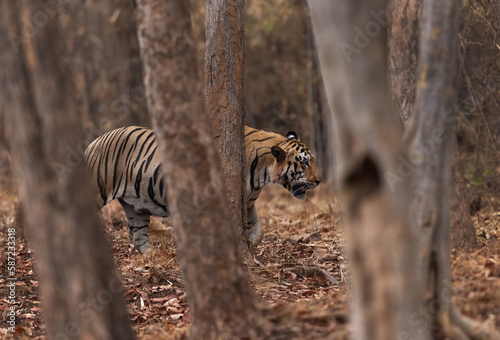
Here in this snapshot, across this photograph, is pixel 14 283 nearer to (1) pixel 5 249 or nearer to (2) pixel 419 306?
(1) pixel 5 249

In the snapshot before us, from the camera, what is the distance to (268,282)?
725 centimetres

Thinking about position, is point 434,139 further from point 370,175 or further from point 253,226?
point 253,226

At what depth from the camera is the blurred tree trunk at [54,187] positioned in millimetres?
3951

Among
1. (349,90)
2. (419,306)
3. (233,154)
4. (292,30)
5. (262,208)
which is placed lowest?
(262,208)

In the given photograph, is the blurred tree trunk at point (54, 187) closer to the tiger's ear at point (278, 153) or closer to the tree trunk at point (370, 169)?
the tree trunk at point (370, 169)

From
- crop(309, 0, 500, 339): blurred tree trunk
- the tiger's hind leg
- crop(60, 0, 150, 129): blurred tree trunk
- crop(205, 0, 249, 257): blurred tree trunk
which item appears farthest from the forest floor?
crop(60, 0, 150, 129): blurred tree trunk

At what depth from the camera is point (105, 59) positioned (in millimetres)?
21469

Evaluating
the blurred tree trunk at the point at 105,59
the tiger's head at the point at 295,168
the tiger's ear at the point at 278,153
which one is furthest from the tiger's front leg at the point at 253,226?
the blurred tree trunk at the point at 105,59

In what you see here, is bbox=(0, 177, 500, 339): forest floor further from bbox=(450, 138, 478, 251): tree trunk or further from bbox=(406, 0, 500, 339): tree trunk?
bbox=(406, 0, 500, 339): tree trunk

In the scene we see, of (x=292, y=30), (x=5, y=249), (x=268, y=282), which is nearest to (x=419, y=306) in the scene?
(x=268, y=282)

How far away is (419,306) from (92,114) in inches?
852

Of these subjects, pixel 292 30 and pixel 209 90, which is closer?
pixel 209 90

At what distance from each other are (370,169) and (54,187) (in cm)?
181

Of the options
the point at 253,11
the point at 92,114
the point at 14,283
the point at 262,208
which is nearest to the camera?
the point at 14,283
